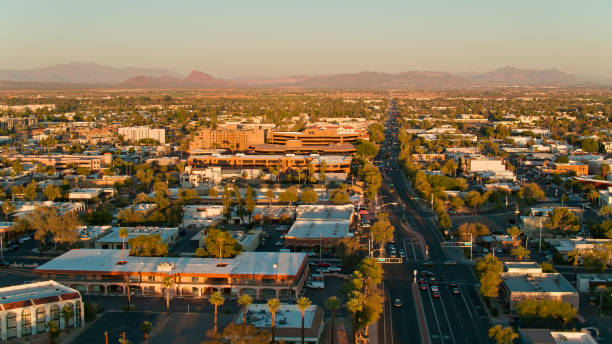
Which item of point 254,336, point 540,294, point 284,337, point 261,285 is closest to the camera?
point 254,336

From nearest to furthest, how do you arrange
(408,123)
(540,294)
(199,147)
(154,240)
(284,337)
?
(284,337)
(540,294)
(154,240)
(199,147)
(408,123)

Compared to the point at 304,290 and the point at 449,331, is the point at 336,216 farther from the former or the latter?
the point at 449,331

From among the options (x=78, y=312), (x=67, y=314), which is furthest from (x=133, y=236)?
(x=67, y=314)

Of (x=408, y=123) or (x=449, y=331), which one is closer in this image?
(x=449, y=331)

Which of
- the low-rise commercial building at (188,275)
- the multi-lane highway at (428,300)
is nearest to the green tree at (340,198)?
the multi-lane highway at (428,300)

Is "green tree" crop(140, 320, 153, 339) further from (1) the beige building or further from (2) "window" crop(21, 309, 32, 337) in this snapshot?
(1) the beige building

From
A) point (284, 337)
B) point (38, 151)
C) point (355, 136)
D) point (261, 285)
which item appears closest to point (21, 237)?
point (261, 285)

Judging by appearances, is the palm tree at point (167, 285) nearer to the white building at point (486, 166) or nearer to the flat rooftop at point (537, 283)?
the flat rooftop at point (537, 283)
